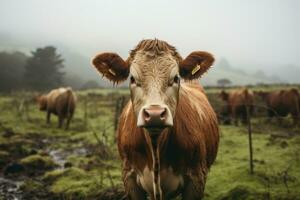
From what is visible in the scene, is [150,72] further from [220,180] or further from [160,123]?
[220,180]

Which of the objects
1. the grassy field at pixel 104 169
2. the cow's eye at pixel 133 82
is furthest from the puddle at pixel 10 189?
the cow's eye at pixel 133 82

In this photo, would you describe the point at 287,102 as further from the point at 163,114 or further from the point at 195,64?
the point at 163,114

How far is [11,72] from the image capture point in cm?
7050

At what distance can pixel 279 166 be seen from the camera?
938 centimetres

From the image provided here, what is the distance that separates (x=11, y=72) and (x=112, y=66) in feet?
235

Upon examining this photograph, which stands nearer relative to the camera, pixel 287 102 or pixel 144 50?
pixel 144 50

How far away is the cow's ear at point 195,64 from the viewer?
4543 mm

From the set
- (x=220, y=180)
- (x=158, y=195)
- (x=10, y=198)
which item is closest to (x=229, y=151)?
(x=220, y=180)

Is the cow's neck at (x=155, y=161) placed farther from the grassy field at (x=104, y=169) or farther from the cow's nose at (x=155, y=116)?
the grassy field at (x=104, y=169)

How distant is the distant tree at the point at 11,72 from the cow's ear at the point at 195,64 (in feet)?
183

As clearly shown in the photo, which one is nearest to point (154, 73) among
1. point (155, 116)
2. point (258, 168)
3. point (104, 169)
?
point (155, 116)

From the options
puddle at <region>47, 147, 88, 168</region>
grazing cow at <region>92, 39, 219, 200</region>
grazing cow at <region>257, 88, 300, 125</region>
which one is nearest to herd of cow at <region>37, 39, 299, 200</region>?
grazing cow at <region>92, 39, 219, 200</region>

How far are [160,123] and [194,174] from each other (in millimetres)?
1708

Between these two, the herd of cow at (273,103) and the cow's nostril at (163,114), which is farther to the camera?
the herd of cow at (273,103)
